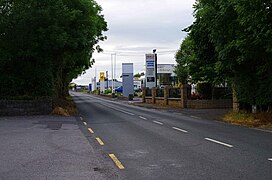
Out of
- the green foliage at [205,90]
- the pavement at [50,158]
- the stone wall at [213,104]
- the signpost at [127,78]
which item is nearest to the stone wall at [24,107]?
the pavement at [50,158]

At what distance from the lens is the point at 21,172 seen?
8203mm

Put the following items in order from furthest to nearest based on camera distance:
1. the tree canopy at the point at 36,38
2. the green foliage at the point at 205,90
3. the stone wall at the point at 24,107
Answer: the green foliage at the point at 205,90
the stone wall at the point at 24,107
the tree canopy at the point at 36,38

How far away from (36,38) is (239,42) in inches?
548

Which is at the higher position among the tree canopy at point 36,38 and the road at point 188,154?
the tree canopy at point 36,38

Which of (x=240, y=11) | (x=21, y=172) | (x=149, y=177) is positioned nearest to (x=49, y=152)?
(x=21, y=172)

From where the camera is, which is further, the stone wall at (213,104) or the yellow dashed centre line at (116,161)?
Result: the stone wall at (213,104)

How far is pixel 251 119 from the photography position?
827 inches

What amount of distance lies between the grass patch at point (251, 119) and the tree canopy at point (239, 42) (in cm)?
72

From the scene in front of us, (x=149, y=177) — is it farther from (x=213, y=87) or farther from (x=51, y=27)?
(x=213, y=87)

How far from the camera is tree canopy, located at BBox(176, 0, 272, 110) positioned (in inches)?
648

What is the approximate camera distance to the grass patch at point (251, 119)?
19.2 metres

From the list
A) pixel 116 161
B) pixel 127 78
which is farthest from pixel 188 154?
pixel 127 78

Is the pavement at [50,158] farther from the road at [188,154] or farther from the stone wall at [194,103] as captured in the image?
the stone wall at [194,103]

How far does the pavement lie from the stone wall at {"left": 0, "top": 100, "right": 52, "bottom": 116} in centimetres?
1069
